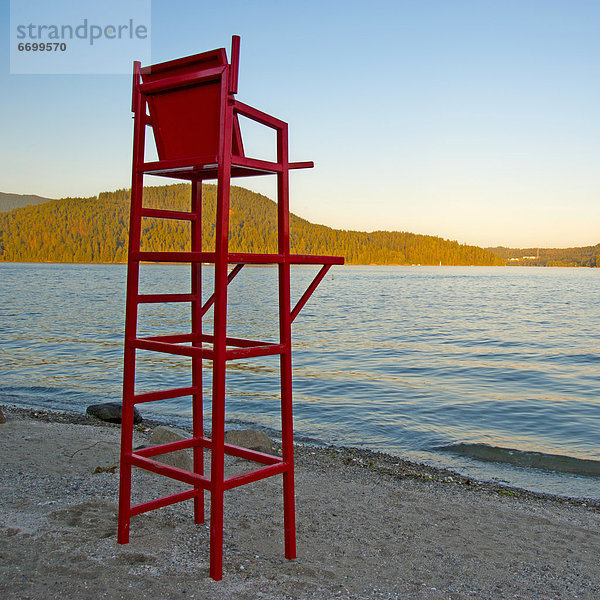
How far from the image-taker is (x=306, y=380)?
1850 cm

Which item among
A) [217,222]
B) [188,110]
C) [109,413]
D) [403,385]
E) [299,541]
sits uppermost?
[188,110]

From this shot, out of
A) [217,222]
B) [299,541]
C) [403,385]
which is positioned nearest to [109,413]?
[299,541]

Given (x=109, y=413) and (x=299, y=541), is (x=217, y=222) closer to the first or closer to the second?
(x=299, y=541)

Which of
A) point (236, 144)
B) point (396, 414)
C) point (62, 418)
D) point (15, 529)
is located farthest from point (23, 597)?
point (396, 414)

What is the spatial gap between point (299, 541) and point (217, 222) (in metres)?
2.79

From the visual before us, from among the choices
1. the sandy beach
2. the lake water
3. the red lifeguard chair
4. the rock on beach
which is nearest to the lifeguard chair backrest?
the red lifeguard chair

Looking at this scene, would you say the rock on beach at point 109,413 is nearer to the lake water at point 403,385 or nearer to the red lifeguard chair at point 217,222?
the lake water at point 403,385

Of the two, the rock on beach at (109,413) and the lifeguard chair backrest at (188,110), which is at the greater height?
the lifeguard chair backrest at (188,110)

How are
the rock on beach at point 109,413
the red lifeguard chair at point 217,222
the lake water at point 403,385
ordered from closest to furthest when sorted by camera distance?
the red lifeguard chair at point 217,222
the lake water at point 403,385
the rock on beach at point 109,413

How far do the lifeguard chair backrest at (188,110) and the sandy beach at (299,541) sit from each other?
2.80m

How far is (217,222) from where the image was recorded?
12.1 ft

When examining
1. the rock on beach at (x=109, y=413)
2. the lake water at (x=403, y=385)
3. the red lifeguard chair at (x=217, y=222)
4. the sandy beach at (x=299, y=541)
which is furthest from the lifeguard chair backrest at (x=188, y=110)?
the rock on beach at (x=109, y=413)

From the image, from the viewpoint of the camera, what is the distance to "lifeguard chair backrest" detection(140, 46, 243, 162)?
3685mm

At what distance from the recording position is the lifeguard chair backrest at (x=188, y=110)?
368 centimetres
